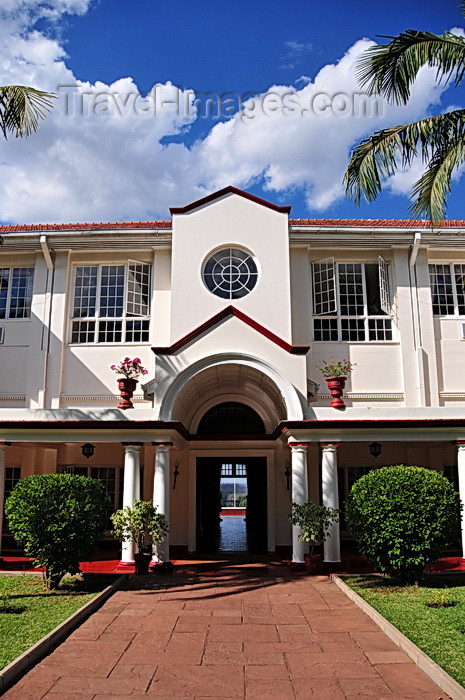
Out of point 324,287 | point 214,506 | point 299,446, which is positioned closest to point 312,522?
point 299,446

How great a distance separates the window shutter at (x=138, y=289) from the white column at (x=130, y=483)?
4477 millimetres

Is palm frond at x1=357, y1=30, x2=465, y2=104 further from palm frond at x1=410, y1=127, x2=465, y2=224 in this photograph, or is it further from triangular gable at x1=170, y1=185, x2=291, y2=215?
triangular gable at x1=170, y1=185, x2=291, y2=215

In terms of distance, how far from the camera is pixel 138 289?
17.0 metres

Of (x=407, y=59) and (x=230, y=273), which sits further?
(x=230, y=273)

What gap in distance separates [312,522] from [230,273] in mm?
6742

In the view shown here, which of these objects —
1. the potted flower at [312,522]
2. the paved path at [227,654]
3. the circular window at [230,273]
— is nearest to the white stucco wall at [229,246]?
the circular window at [230,273]

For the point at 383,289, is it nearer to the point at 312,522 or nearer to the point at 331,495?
the point at 331,495

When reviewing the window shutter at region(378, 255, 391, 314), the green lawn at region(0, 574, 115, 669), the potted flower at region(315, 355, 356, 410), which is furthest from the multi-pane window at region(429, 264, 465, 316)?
the green lawn at region(0, 574, 115, 669)

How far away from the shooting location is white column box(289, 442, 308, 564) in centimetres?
1340

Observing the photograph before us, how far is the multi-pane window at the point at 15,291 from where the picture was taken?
17203mm

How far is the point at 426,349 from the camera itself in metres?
16.5

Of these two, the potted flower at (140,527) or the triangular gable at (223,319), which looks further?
the triangular gable at (223,319)

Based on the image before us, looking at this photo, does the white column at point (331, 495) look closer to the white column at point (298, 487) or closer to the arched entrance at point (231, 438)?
the white column at point (298, 487)

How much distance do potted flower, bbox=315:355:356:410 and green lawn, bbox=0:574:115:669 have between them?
6.30 meters
